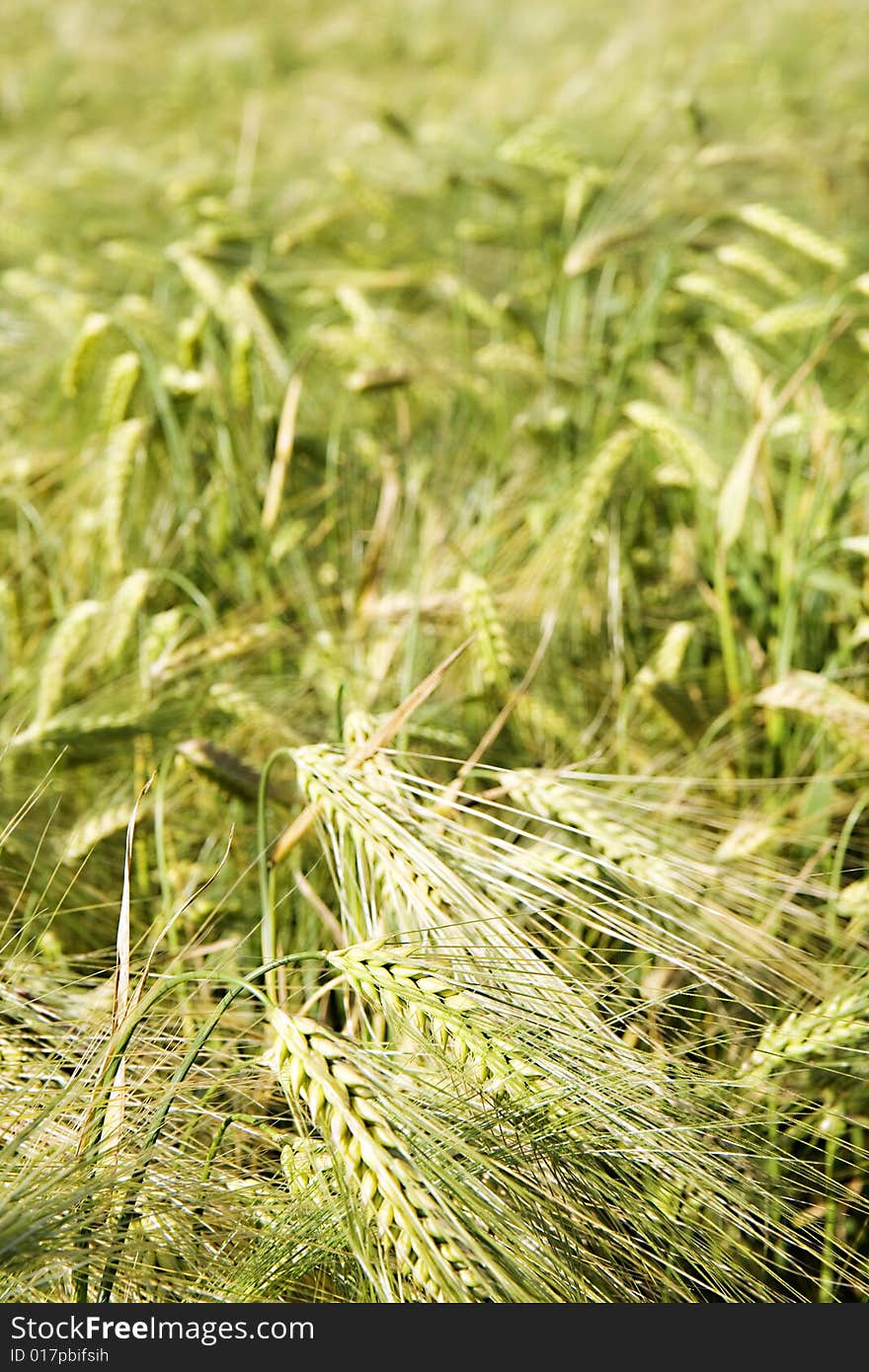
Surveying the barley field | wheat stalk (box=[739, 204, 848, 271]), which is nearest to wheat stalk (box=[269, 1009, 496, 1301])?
the barley field

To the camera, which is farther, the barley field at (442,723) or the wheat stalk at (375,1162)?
the barley field at (442,723)

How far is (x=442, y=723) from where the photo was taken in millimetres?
1447

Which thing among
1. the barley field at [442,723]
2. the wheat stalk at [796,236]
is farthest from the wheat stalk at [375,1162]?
the wheat stalk at [796,236]

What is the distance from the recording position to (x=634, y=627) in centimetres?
172

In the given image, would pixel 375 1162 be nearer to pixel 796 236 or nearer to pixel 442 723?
pixel 442 723

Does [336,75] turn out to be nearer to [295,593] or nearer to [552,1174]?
[295,593]

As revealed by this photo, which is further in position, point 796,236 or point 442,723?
point 796,236

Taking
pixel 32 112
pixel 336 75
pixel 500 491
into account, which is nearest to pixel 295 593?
pixel 500 491

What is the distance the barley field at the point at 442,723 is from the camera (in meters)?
0.84

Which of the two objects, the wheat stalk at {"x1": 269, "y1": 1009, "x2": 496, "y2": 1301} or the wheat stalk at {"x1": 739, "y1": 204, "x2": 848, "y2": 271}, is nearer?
the wheat stalk at {"x1": 269, "y1": 1009, "x2": 496, "y2": 1301}

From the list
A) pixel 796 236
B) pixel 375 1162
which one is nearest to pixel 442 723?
pixel 375 1162

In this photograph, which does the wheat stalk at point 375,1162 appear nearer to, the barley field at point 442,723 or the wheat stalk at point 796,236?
the barley field at point 442,723

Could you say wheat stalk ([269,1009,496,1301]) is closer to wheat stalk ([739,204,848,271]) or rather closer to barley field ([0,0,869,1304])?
barley field ([0,0,869,1304])

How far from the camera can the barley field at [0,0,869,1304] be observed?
84 cm
